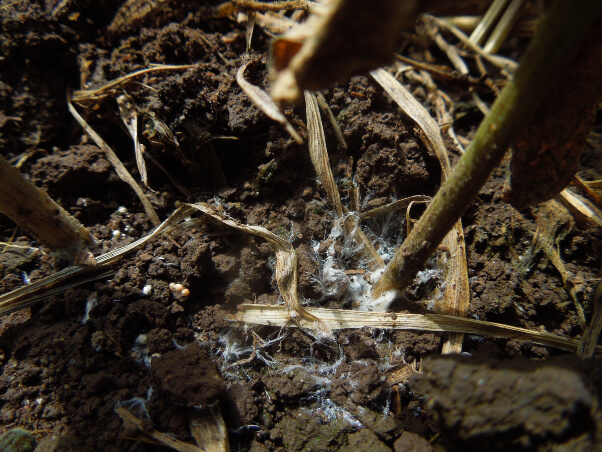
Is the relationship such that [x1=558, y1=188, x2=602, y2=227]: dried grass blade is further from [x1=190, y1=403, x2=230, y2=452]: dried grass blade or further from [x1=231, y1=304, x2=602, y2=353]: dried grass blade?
[x1=190, y1=403, x2=230, y2=452]: dried grass blade

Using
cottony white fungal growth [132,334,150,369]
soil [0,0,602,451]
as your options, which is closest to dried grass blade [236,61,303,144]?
soil [0,0,602,451]

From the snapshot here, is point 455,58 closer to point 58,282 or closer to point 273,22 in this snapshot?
point 273,22

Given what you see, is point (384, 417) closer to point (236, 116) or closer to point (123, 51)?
point (236, 116)

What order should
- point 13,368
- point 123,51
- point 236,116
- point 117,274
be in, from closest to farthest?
point 13,368, point 117,274, point 236,116, point 123,51

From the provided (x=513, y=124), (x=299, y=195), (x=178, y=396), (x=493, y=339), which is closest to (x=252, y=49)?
(x=299, y=195)

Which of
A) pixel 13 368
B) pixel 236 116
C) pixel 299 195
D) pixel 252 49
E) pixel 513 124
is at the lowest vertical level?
pixel 13 368

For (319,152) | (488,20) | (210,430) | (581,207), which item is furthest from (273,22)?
(210,430)
